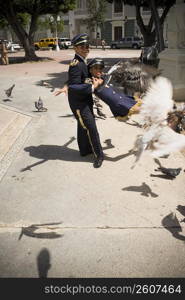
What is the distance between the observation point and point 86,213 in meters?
3.64

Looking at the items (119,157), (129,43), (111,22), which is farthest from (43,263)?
(111,22)

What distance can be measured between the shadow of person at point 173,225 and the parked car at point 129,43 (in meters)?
39.8

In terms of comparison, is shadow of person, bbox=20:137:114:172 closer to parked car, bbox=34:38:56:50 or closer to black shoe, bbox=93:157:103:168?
black shoe, bbox=93:157:103:168

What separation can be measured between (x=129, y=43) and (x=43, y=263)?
41784mm

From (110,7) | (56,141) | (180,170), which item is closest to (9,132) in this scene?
(56,141)

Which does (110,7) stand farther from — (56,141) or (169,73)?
(56,141)

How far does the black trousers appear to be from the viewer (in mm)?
4656

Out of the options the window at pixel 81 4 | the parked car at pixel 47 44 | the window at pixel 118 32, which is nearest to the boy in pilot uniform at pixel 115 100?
the parked car at pixel 47 44

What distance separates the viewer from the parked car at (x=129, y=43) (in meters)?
40.2

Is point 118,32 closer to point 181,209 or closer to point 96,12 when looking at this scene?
point 96,12

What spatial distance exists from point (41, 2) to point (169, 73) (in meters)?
18.5

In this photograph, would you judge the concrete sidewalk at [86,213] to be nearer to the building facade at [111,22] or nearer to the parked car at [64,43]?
the parked car at [64,43]

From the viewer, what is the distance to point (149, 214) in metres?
3.58

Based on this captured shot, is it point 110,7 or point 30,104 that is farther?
point 110,7
